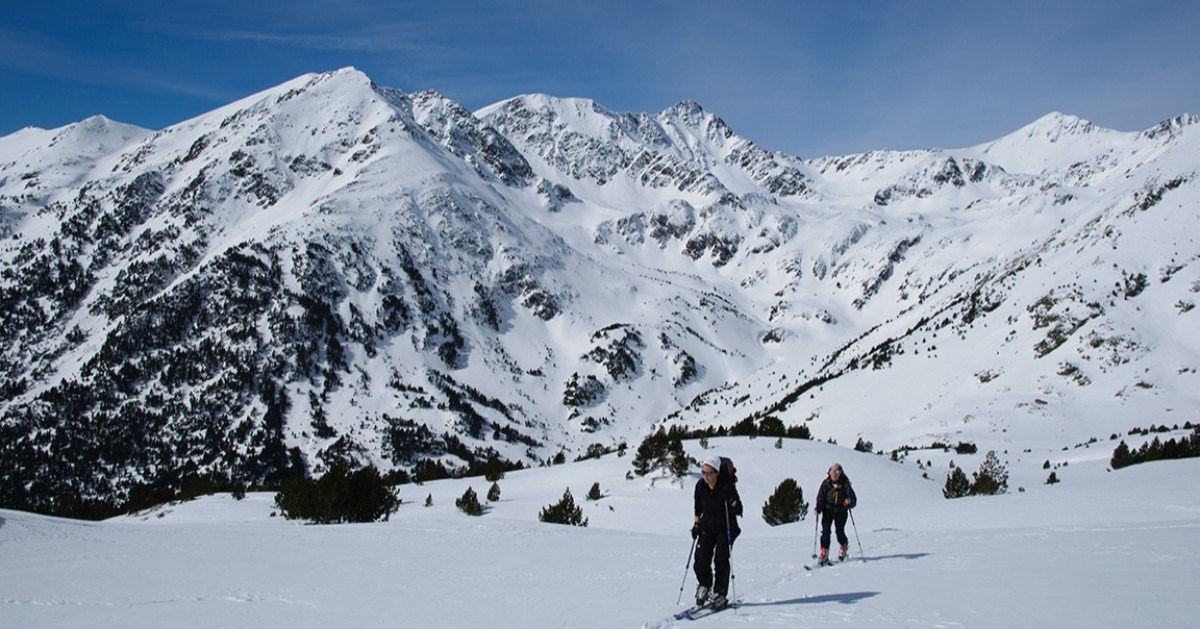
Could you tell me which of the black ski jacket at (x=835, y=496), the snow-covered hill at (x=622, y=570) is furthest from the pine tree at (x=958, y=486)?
the black ski jacket at (x=835, y=496)

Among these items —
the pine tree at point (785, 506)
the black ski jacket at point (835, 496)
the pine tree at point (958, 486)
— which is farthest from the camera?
the pine tree at point (958, 486)

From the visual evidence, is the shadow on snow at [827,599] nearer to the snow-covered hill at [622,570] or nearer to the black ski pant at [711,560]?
the snow-covered hill at [622,570]

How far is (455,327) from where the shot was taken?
483 feet

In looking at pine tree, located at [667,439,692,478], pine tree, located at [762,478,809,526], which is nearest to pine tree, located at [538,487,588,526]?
pine tree, located at [667,439,692,478]

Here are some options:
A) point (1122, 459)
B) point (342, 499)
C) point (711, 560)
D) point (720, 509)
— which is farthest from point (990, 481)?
point (342, 499)

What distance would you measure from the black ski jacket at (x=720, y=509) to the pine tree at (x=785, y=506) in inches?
562

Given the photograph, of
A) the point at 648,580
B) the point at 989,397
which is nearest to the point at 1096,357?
the point at 989,397

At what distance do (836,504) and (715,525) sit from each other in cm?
469

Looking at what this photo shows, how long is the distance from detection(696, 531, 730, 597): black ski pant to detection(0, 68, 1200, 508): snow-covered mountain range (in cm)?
3858

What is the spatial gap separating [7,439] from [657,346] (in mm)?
122941

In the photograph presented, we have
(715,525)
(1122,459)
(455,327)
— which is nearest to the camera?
(715,525)

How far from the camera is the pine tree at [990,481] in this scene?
2422 centimetres

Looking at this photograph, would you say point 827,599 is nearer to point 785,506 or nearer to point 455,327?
point 785,506

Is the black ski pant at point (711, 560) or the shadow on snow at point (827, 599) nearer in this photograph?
the shadow on snow at point (827, 599)
